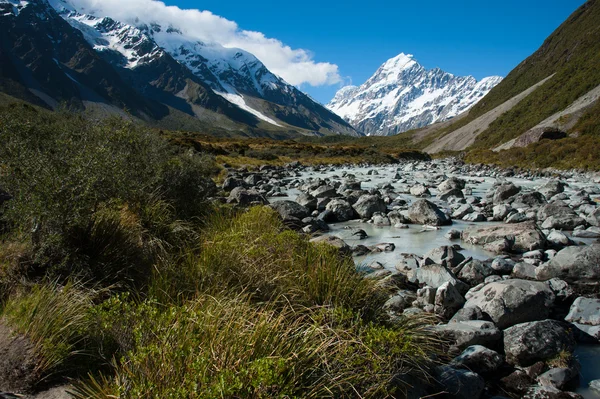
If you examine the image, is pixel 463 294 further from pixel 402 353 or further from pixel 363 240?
pixel 363 240

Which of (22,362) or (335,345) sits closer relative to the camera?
(22,362)

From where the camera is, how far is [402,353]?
4027 mm

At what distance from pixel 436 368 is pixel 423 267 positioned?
3837 millimetres

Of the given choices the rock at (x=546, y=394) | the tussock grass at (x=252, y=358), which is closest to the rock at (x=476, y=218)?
the rock at (x=546, y=394)

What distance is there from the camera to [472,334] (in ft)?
18.1

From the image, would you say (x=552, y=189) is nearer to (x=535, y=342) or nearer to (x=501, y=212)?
(x=501, y=212)

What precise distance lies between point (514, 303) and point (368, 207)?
9.87m

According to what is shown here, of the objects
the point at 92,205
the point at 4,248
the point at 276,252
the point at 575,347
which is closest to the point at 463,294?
the point at 575,347

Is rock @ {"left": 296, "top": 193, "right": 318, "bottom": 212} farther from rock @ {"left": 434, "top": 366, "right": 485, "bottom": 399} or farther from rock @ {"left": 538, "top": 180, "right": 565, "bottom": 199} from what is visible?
rock @ {"left": 434, "top": 366, "right": 485, "bottom": 399}

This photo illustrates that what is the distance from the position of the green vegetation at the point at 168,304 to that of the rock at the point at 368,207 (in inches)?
341

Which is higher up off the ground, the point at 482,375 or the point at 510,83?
the point at 510,83

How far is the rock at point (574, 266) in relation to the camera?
316 inches

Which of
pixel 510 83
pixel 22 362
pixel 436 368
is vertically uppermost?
pixel 510 83

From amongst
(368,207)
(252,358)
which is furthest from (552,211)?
(252,358)
